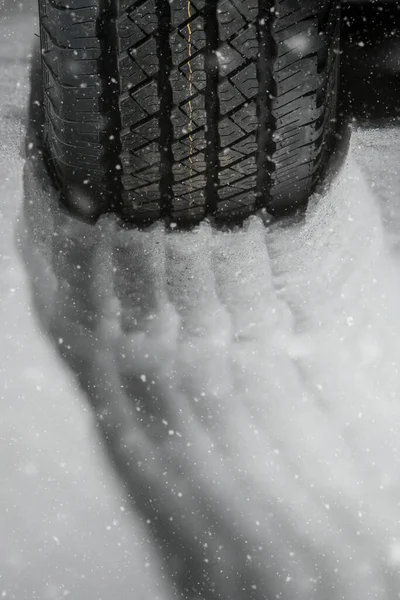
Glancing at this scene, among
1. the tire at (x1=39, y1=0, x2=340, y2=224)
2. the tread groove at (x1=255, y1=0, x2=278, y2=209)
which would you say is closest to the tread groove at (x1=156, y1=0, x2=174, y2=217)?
the tire at (x1=39, y1=0, x2=340, y2=224)

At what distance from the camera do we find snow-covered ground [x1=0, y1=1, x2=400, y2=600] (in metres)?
1.52

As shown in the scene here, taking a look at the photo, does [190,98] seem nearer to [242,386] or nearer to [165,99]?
[165,99]

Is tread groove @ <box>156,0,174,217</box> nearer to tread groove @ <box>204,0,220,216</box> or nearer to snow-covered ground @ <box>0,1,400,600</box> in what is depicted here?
tread groove @ <box>204,0,220,216</box>

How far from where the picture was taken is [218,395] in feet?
5.59

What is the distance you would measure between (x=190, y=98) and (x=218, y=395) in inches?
26.5

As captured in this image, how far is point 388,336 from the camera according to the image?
69.8 inches

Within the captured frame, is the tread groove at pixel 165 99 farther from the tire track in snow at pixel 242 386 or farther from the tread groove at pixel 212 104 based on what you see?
the tire track in snow at pixel 242 386

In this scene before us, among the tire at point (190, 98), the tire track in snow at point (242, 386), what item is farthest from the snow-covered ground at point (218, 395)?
the tire at point (190, 98)

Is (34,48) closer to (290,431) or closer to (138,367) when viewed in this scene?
(138,367)

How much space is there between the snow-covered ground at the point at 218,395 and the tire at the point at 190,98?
0.21m

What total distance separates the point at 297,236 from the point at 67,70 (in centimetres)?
74

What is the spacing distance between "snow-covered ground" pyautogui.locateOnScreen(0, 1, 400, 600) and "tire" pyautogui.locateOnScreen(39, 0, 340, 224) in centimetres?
21

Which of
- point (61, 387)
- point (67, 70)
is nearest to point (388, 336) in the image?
point (61, 387)

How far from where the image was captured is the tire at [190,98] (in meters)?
1.43
